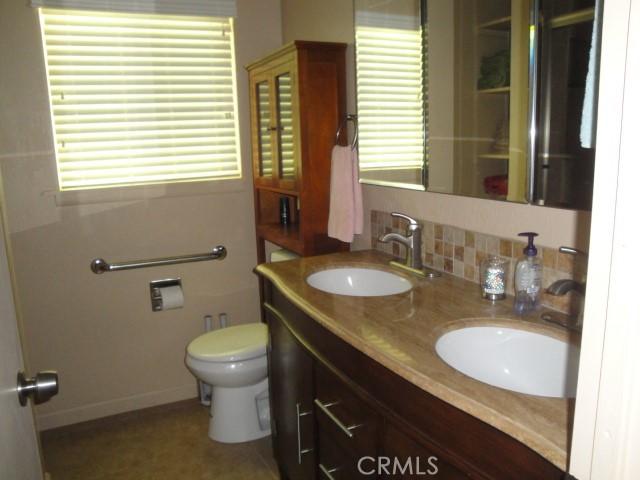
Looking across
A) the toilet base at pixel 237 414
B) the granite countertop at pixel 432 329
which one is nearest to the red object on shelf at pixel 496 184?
the granite countertop at pixel 432 329

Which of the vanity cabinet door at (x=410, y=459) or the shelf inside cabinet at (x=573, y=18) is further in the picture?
the shelf inside cabinet at (x=573, y=18)

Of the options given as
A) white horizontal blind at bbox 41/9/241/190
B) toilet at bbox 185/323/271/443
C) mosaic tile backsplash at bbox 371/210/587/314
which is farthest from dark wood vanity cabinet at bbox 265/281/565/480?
white horizontal blind at bbox 41/9/241/190

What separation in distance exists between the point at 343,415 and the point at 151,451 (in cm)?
149

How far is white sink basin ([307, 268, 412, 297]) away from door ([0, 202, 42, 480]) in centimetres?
100

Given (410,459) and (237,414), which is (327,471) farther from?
(237,414)

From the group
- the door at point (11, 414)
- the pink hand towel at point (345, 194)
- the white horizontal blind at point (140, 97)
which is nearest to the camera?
the door at point (11, 414)

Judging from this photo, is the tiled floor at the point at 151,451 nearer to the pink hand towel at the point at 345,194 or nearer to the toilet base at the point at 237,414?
the toilet base at the point at 237,414

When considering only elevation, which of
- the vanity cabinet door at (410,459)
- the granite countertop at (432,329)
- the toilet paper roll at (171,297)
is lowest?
the toilet paper roll at (171,297)

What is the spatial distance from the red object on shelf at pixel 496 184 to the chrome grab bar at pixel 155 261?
1.69m

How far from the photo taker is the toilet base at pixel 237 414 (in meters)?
2.43

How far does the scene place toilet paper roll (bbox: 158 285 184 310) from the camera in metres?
2.65

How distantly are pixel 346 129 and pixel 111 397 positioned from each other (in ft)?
6.22

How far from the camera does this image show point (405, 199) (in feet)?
6.36

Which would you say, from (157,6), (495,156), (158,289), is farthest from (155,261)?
(495,156)
